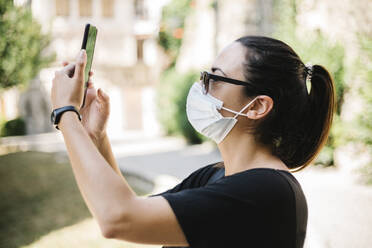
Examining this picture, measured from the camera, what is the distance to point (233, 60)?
61.8 inches

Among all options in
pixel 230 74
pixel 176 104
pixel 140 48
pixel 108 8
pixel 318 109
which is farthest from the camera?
pixel 140 48

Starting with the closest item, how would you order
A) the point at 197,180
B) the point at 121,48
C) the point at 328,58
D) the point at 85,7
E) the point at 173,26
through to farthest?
the point at 197,180, the point at 328,58, the point at 173,26, the point at 85,7, the point at 121,48

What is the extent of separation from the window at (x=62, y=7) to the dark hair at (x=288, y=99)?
76.7 feet

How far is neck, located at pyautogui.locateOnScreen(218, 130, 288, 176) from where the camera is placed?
154cm

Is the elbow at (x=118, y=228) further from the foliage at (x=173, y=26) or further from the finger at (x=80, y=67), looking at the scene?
the foliage at (x=173, y=26)

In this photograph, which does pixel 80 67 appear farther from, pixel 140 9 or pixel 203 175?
pixel 140 9

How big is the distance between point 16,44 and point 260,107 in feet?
23.4

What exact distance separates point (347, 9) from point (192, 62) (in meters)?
8.86

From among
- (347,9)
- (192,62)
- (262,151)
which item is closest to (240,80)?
(262,151)

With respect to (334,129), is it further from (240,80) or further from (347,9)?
(240,80)

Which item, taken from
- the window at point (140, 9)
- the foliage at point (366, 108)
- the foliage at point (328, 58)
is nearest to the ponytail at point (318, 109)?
the foliage at point (366, 108)

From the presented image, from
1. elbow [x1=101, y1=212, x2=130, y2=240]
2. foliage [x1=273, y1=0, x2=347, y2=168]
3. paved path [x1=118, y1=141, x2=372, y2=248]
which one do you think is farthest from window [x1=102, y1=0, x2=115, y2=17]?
elbow [x1=101, y1=212, x2=130, y2=240]

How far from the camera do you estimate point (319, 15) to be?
9234 mm

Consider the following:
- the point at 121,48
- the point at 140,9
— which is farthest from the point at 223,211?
the point at 140,9
